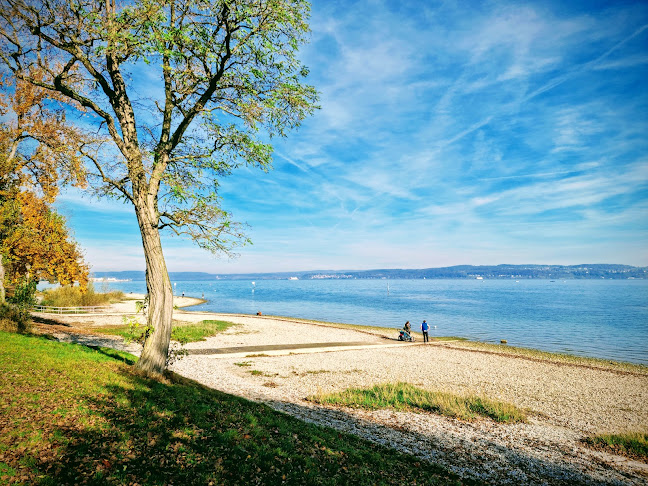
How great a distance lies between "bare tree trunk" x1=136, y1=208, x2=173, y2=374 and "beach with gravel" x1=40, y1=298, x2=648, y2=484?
456cm

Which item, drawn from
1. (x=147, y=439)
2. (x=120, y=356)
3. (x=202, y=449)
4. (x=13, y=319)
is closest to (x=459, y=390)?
(x=202, y=449)

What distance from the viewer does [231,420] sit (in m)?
8.27

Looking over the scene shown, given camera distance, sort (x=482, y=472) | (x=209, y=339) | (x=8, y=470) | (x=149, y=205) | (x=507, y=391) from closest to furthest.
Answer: (x=8, y=470), (x=482, y=472), (x=149, y=205), (x=507, y=391), (x=209, y=339)

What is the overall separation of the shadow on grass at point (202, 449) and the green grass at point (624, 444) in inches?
315

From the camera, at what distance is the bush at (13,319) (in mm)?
14294

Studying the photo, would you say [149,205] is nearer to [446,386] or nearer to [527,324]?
[446,386]

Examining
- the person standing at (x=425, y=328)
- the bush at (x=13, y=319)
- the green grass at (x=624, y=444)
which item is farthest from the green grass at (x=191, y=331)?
the green grass at (x=624, y=444)

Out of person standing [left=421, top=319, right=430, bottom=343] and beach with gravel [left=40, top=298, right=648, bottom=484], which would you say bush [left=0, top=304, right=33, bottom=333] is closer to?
beach with gravel [left=40, top=298, right=648, bottom=484]

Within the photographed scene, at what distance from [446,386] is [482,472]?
10103 millimetres

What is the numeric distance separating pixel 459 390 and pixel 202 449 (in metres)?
15.5

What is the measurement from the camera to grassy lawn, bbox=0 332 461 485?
16.5 ft

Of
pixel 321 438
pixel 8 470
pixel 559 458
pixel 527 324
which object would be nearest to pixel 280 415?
pixel 321 438

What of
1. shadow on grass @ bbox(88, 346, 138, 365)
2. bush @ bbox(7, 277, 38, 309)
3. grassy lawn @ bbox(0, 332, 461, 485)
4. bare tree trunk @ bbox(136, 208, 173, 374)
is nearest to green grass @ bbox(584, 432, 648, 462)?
grassy lawn @ bbox(0, 332, 461, 485)

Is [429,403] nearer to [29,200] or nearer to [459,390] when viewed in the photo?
[459,390]
